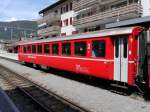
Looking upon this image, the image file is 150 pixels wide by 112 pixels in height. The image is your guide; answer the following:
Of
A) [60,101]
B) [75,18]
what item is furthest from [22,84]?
[75,18]

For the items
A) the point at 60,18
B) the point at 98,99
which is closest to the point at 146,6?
the point at 98,99

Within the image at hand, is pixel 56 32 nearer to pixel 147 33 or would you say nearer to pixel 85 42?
pixel 85 42

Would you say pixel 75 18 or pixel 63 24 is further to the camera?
pixel 63 24

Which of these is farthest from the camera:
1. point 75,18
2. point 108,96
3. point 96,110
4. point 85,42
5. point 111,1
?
point 75,18

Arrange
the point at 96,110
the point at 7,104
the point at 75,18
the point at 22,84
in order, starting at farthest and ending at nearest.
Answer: the point at 75,18 → the point at 22,84 → the point at 7,104 → the point at 96,110

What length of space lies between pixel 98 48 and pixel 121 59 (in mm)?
1916

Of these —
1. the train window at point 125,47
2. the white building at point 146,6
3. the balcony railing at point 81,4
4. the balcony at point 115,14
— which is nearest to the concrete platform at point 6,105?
the train window at point 125,47

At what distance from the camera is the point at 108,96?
12.3m

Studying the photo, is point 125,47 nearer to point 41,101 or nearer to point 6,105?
point 41,101

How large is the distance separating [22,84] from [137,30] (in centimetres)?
788

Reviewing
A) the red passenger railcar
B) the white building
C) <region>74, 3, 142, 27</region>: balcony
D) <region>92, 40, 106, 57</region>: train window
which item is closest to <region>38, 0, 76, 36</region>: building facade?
<region>74, 3, 142, 27</region>: balcony

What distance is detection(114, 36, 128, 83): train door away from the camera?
12.0 meters

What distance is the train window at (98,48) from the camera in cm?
1346

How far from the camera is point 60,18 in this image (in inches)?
2098
